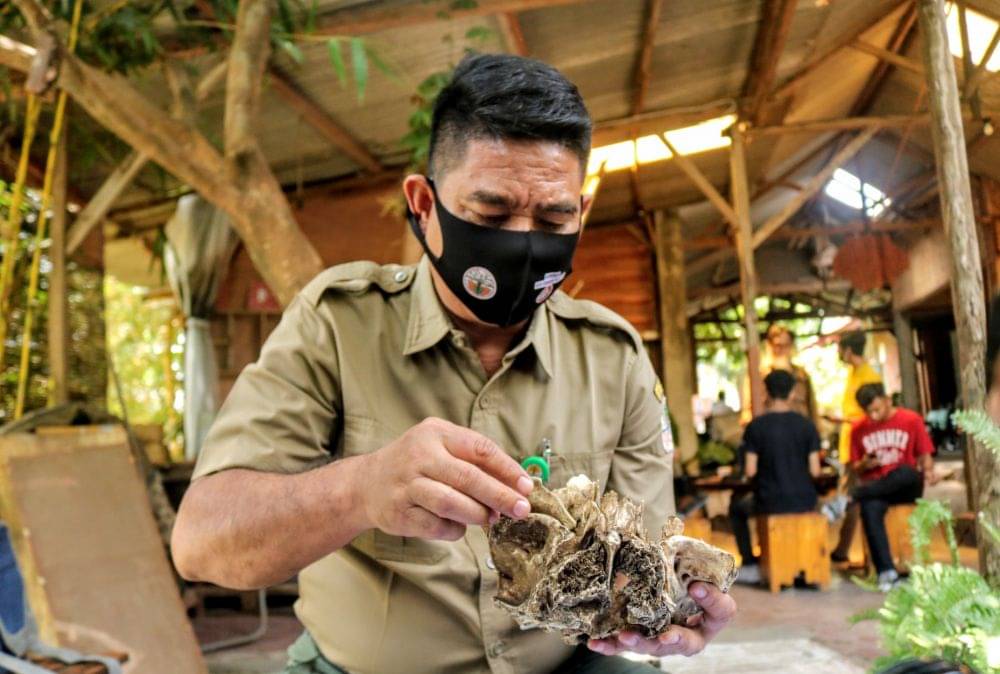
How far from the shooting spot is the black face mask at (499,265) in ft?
5.31

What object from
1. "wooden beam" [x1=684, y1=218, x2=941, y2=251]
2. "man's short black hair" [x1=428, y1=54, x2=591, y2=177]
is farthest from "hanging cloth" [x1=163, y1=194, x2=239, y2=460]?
"wooden beam" [x1=684, y1=218, x2=941, y2=251]

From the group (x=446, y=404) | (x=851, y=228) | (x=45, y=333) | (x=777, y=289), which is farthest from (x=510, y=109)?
(x=777, y=289)

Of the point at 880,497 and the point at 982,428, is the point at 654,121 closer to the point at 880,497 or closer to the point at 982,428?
the point at 880,497

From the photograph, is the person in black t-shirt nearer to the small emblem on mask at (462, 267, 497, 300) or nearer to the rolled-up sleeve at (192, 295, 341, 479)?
the small emblem on mask at (462, 267, 497, 300)

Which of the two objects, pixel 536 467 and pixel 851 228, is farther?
pixel 851 228

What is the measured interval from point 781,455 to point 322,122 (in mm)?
4507

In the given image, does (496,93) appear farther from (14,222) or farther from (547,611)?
(14,222)

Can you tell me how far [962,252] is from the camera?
3.19 m

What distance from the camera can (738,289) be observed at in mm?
15297

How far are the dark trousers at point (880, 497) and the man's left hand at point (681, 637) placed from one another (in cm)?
577

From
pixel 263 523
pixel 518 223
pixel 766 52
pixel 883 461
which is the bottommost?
pixel 883 461

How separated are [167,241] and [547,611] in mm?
7126

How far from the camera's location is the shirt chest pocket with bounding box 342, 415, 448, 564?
1.62m

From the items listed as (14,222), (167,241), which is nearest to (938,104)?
(14,222)
